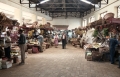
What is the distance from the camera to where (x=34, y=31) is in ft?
42.9

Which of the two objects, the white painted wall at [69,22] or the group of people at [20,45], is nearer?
the group of people at [20,45]

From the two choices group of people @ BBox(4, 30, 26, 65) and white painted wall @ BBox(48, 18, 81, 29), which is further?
white painted wall @ BBox(48, 18, 81, 29)

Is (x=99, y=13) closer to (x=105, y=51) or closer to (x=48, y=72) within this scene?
(x=105, y=51)

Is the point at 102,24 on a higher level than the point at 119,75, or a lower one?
higher

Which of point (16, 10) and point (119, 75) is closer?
point (119, 75)

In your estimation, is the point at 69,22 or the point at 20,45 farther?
the point at 69,22

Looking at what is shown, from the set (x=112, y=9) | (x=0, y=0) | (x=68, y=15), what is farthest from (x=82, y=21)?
(x=0, y=0)

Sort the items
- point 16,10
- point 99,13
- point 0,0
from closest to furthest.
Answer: point 0,0, point 16,10, point 99,13

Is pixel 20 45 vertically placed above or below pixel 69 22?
below

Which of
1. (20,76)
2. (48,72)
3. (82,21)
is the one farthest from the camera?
(82,21)

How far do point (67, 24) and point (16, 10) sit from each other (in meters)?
13.5

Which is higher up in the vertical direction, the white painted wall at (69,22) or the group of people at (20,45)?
the white painted wall at (69,22)

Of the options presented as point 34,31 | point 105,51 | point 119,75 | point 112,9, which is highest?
point 112,9

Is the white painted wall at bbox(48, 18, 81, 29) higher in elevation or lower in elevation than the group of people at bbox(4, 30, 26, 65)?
higher
